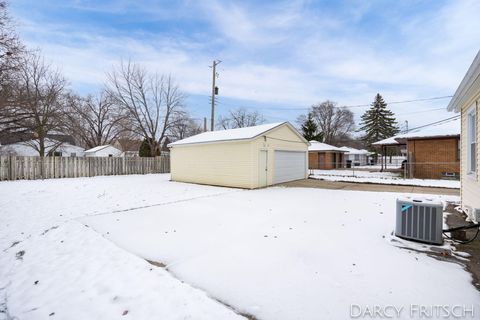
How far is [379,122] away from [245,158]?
3861 cm

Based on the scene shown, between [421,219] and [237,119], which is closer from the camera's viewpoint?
[421,219]

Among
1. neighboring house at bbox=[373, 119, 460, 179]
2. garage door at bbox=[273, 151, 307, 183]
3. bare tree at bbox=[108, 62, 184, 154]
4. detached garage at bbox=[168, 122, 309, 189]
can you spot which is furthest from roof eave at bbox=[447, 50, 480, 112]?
bare tree at bbox=[108, 62, 184, 154]

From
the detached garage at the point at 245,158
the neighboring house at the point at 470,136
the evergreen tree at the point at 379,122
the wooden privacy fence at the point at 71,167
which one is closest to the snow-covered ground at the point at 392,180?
the detached garage at the point at 245,158

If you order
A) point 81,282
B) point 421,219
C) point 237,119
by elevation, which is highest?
point 237,119

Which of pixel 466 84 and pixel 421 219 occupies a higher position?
pixel 466 84

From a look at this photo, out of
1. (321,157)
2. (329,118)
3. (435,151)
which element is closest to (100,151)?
(321,157)

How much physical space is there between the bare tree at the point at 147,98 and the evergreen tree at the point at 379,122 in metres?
33.3

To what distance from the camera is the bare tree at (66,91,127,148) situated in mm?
27263

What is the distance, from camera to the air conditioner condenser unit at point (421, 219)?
3.84 m

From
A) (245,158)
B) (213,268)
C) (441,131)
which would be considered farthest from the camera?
(441,131)

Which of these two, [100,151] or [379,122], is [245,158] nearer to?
[100,151]

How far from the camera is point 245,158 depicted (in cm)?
Result: 1166

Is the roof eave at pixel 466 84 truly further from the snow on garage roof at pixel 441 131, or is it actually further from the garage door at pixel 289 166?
the snow on garage roof at pixel 441 131

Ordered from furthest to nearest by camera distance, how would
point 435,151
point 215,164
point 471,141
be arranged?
point 435,151, point 215,164, point 471,141
